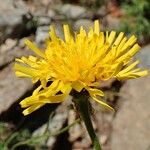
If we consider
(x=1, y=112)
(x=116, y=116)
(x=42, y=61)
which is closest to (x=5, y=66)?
(x=1, y=112)

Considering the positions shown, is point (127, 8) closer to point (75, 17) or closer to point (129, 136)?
point (75, 17)

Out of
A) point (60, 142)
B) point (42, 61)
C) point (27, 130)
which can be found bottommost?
point (60, 142)

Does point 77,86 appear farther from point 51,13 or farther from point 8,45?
point 51,13

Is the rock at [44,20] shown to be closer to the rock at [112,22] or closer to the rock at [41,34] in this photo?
the rock at [41,34]

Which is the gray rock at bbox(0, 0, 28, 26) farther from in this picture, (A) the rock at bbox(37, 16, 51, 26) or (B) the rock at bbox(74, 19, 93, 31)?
(B) the rock at bbox(74, 19, 93, 31)

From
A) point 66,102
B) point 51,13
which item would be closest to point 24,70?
point 66,102

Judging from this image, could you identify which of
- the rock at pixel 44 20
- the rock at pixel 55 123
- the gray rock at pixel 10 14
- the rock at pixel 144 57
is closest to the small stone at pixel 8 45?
the gray rock at pixel 10 14

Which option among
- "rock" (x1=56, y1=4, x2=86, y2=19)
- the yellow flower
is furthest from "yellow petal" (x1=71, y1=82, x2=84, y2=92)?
"rock" (x1=56, y1=4, x2=86, y2=19)
